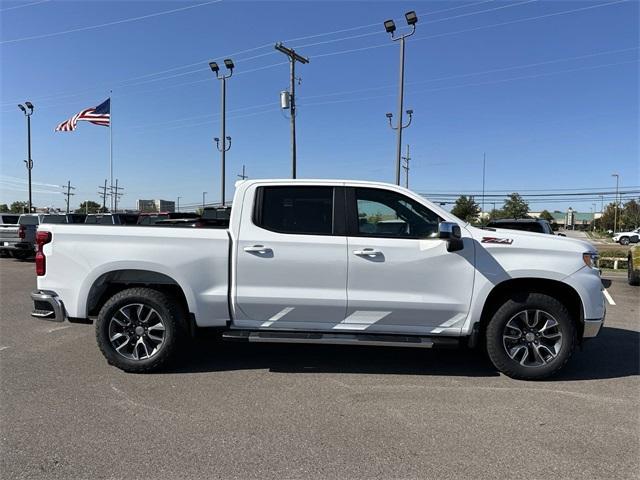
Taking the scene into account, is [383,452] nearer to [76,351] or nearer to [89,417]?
[89,417]

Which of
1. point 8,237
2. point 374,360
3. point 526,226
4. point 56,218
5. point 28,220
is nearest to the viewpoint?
point 374,360

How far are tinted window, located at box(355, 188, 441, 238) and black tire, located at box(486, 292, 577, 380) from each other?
105 cm

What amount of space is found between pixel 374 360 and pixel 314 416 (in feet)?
5.57

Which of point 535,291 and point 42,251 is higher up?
point 42,251

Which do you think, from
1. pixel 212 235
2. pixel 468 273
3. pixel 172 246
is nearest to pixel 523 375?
pixel 468 273

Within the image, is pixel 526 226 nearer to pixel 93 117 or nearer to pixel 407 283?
pixel 407 283

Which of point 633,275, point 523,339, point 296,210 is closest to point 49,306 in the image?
point 296,210

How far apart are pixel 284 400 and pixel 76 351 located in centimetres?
296

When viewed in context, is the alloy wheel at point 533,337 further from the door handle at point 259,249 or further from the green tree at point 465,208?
the green tree at point 465,208

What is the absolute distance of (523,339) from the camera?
494cm

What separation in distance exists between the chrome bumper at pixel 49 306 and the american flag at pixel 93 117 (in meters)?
23.4

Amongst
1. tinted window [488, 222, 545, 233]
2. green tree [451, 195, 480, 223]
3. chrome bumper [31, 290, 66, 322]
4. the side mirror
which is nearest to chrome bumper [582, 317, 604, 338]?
the side mirror

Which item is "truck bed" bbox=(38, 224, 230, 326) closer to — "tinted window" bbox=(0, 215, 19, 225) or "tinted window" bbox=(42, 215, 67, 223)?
"tinted window" bbox=(42, 215, 67, 223)

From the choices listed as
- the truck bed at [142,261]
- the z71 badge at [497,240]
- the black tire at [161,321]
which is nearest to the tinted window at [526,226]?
the z71 badge at [497,240]
